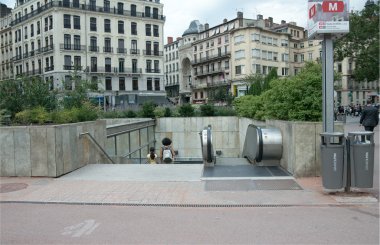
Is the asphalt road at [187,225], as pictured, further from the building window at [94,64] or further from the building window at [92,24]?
the building window at [92,24]

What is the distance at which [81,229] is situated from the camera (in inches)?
229

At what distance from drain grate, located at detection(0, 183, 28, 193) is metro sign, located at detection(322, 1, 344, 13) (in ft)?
23.6

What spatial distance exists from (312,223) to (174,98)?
114790 mm

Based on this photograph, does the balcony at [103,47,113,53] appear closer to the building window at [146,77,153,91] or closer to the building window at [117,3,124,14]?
the building window at [117,3,124,14]

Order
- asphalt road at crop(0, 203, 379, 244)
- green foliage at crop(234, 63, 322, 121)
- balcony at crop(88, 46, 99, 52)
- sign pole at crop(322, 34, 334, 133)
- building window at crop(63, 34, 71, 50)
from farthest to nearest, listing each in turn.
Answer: balcony at crop(88, 46, 99, 52) → building window at crop(63, 34, 71, 50) → green foliage at crop(234, 63, 322, 121) → sign pole at crop(322, 34, 334, 133) → asphalt road at crop(0, 203, 379, 244)

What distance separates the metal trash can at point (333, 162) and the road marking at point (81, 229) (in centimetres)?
403

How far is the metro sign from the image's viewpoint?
25.6 feet

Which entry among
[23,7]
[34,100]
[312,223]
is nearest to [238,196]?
[312,223]

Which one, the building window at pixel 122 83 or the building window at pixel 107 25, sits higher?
the building window at pixel 107 25

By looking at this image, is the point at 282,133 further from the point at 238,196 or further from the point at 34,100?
the point at 34,100

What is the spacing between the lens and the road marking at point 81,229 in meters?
5.65

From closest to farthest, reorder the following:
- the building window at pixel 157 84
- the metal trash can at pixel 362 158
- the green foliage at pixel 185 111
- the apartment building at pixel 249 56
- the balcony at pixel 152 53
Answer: the metal trash can at pixel 362 158
the green foliage at pixel 185 111
the balcony at pixel 152 53
the building window at pixel 157 84
the apartment building at pixel 249 56

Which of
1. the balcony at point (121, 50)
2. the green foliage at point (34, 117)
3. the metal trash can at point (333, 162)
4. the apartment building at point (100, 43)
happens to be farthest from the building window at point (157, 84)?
the metal trash can at point (333, 162)

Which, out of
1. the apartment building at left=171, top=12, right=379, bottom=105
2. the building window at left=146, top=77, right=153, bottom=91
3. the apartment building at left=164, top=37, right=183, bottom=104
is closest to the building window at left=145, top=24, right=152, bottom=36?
the building window at left=146, top=77, right=153, bottom=91
